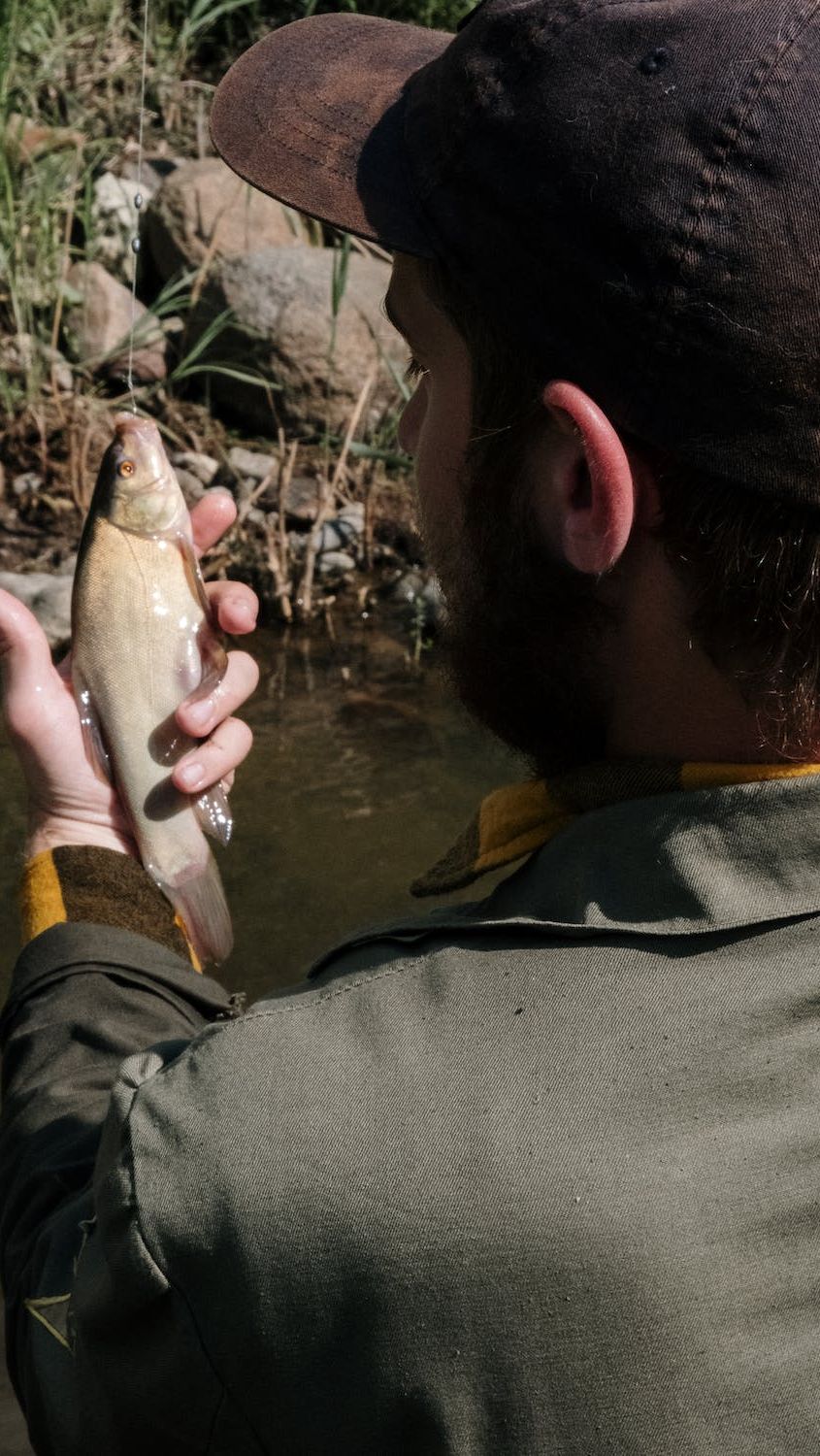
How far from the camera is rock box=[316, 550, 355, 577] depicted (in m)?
6.66

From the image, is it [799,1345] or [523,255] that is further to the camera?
[523,255]

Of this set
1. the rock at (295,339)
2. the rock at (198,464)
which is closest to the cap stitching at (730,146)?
the rock at (198,464)

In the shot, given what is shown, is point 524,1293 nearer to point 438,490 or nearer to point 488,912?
point 488,912

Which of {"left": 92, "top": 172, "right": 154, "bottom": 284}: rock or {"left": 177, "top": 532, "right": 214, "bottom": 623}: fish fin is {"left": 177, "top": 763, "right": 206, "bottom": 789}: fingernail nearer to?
{"left": 177, "top": 532, "right": 214, "bottom": 623}: fish fin

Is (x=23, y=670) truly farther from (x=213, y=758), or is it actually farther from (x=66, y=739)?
(x=213, y=758)

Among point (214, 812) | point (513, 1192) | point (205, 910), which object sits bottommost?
point (205, 910)

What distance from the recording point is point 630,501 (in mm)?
1520

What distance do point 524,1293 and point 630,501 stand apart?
70 centimetres

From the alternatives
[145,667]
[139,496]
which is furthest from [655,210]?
[139,496]

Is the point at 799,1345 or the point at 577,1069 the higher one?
the point at 577,1069

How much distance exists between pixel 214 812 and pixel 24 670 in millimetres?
461

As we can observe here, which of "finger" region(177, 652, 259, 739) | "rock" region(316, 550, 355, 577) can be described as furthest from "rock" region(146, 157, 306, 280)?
"finger" region(177, 652, 259, 739)

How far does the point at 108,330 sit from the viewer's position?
7281 millimetres

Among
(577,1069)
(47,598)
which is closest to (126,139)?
(47,598)
